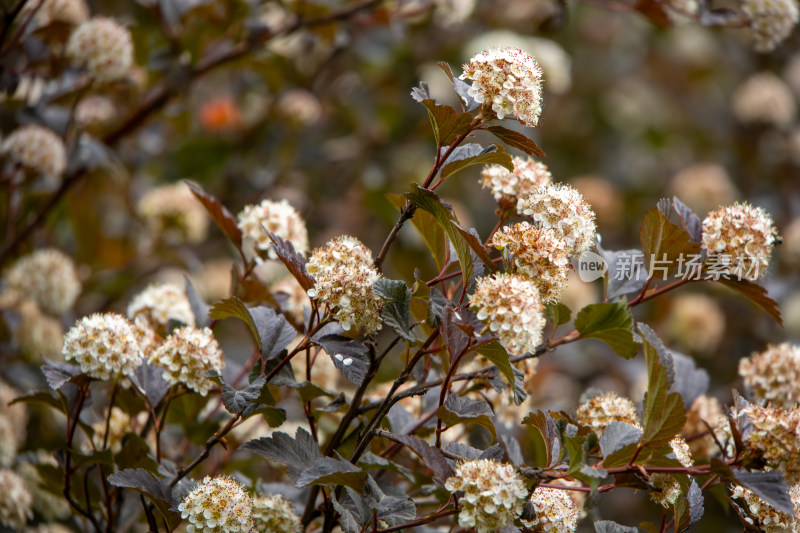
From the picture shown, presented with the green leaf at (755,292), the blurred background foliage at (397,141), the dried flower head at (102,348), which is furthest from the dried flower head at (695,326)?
the dried flower head at (102,348)

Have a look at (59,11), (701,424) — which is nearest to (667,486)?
(701,424)

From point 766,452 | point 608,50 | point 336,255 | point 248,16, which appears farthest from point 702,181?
point 336,255

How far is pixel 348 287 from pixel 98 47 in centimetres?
94

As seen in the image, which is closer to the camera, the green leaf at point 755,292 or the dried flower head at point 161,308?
the green leaf at point 755,292

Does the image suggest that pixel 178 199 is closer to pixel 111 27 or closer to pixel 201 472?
pixel 111 27

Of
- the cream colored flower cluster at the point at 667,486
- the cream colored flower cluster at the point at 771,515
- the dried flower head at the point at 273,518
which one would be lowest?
the cream colored flower cluster at the point at 771,515

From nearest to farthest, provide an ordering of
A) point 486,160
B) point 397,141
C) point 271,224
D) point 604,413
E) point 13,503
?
point 486,160 → point 604,413 → point 271,224 → point 13,503 → point 397,141

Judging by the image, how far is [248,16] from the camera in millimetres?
1725

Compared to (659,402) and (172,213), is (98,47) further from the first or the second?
(659,402)

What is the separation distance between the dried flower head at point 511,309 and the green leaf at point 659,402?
119 millimetres

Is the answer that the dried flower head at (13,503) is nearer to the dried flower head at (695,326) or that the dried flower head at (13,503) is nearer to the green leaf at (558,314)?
the green leaf at (558,314)

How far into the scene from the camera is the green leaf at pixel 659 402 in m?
0.79

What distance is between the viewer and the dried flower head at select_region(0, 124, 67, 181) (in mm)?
1440

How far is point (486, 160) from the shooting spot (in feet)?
2.79
